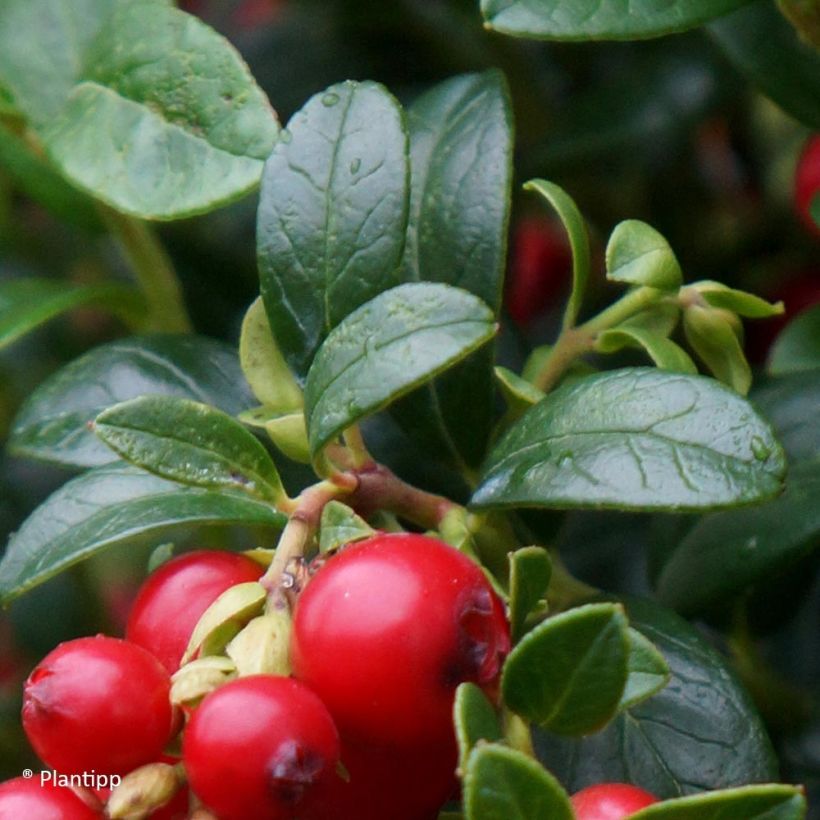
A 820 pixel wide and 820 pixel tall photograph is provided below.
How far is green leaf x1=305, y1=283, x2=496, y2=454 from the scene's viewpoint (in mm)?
581

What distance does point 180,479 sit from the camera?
65 centimetres

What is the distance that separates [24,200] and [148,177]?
2.69ft

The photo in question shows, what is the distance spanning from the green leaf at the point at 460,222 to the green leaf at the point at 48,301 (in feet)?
0.94

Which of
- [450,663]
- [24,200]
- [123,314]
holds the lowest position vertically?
[24,200]

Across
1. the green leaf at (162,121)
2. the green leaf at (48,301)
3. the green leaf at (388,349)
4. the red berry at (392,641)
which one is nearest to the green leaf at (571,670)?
the red berry at (392,641)

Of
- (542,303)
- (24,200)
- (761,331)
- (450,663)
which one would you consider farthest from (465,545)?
(24,200)

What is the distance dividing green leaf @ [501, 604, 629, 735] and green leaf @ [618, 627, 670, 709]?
2 cm

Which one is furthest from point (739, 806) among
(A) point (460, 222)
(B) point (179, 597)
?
(A) point (460, 222)

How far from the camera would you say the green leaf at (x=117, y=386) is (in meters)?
0.85

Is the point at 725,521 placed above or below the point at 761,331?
above

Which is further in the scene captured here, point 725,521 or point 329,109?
point 725,521

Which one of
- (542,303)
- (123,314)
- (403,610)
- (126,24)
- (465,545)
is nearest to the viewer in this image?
(403,610)

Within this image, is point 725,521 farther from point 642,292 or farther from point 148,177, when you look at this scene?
point 148,177

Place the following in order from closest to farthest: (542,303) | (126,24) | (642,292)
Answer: (642,292) → (126,24) → (542,303)
